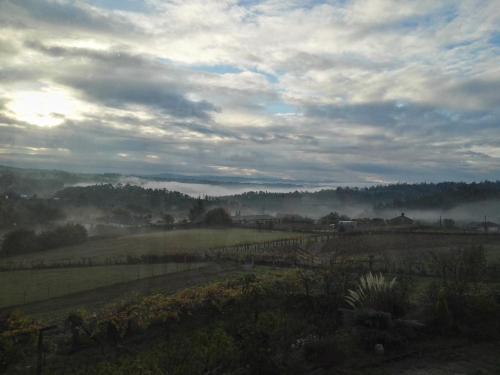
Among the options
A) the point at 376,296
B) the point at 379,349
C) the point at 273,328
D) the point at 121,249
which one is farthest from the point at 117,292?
the point at 121,249

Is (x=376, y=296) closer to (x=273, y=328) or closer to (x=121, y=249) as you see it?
(x=273, y=328)

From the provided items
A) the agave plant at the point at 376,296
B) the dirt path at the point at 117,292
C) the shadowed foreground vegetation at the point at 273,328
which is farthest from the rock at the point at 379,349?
the dirt path at the point at 117,292

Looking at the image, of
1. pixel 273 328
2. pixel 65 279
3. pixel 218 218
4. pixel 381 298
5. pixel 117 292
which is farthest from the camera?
pixel 218 218

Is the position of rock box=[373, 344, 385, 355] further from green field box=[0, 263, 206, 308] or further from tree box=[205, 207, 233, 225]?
tree box=[205, 207, 233, 225]

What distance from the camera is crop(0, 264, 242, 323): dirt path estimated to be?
52.1 feet

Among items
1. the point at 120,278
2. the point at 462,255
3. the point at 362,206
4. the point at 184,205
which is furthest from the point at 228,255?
the point at 362,206

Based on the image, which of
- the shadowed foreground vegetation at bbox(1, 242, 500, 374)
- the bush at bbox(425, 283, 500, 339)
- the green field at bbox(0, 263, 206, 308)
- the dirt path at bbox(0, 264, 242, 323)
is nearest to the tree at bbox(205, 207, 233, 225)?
the green field at bbox(0, 263, 206, 308)

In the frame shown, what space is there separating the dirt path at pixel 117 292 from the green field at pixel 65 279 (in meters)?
1.05

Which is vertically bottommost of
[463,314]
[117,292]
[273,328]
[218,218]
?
[117,292]

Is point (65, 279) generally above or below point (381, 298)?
below

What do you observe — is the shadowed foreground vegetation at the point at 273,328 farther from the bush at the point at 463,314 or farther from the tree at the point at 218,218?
the tree at the point at 218,218

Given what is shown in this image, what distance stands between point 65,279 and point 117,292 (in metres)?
6.65

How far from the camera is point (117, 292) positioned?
18844 mm

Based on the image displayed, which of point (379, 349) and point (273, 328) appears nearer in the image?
point (379, 349)
